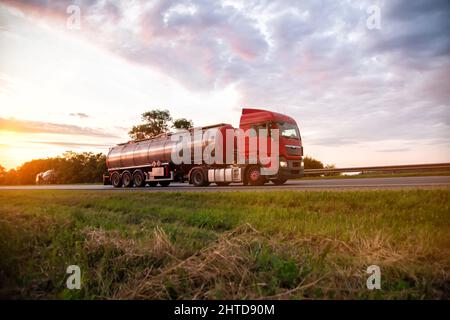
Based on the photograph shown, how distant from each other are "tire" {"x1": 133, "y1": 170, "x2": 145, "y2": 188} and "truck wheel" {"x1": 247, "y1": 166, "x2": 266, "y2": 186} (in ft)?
31.0

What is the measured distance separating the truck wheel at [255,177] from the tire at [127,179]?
11257 millimetres

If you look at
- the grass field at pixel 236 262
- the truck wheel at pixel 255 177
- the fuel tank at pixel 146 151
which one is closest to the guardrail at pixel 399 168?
the truck wheel at pixel 255 177

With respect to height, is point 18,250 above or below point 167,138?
below

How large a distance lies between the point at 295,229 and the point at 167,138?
1779 centimetres

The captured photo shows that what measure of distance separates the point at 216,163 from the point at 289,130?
4.45 meters

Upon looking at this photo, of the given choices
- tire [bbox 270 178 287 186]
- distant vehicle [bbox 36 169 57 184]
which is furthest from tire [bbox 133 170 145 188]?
distant vehicle [bbox 36 169 57 184]

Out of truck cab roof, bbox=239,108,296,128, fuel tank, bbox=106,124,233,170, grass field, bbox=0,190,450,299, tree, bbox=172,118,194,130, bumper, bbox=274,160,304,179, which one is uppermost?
tree, bbox=172,118,194,130

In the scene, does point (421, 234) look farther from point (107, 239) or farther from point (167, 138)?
point (167, 138)

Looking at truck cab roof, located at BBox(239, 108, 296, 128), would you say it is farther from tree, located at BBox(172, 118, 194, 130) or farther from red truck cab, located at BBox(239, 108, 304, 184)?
tree, located at BBox(172, 118, 194, 130)

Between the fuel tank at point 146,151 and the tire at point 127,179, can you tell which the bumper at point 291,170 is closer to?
the fuel tank at point 146,151

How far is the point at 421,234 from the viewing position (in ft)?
16.5

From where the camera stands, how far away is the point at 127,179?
25.9 metres

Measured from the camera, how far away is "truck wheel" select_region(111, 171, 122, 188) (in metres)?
26.8
